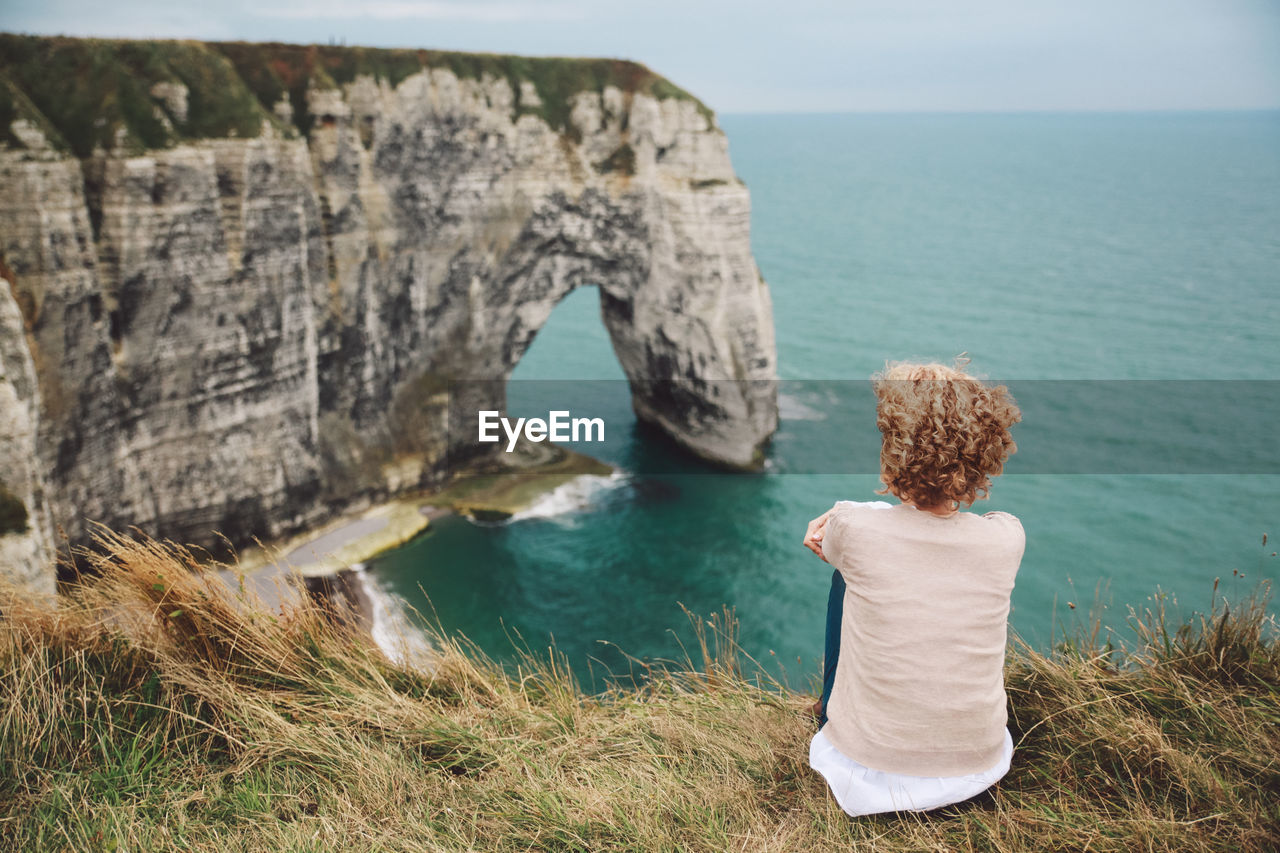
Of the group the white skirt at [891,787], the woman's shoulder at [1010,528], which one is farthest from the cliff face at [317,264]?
the woman's shoulder at [1010,528]

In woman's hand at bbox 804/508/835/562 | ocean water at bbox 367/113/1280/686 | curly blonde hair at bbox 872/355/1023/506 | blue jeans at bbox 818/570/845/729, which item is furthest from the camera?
ocean water at bbox 367/113/1280/686

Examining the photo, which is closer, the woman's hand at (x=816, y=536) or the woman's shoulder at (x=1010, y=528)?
the woman's shoulder at (x=1010, y=528)

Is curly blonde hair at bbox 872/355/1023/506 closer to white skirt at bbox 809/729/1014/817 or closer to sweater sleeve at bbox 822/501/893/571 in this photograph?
sweater sleeve at bbox 822/501/893/571

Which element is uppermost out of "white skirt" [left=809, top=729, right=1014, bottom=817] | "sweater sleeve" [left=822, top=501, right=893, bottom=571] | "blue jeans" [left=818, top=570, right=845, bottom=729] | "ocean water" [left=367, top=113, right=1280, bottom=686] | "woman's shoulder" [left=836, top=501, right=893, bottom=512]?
"woman's shoulder" [left=836, top=501, right=893, bottom=512]

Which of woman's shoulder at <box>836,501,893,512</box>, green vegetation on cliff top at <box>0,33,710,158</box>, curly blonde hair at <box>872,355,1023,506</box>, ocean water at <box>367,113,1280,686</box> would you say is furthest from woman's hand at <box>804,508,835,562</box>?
green vegetation on cliff top at <box>0,33,710,158</box>

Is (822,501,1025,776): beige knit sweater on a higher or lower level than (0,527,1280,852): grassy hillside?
higher

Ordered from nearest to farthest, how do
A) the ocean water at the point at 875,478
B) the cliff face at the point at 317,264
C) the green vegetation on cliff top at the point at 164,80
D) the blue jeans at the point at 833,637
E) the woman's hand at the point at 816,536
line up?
1. the woman's hand at the point at 816,536
2. the blue jeans at the point at 833,637
3. the cliff face at the point at 317,264
4. the green vegetation on cliff top at the point at 164,80
5. the ocean water at the point at 875,478

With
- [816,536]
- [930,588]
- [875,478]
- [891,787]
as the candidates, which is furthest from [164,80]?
[875,478]

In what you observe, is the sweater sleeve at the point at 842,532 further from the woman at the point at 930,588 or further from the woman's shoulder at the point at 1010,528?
the woman's shoulder at the point at 1010,528

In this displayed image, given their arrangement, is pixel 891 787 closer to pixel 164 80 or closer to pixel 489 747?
pixel 489 747
